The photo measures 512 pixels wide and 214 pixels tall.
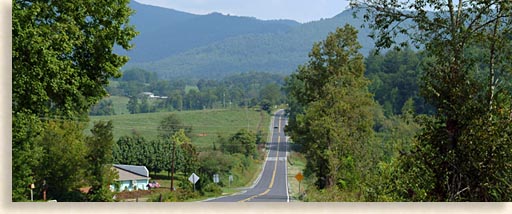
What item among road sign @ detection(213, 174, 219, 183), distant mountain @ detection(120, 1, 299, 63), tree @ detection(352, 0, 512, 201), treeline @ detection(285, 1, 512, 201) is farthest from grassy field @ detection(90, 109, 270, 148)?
tree @ detection(352, 0, 512, 201)

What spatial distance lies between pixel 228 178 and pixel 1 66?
3072 mm

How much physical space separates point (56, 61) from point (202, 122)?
816cm

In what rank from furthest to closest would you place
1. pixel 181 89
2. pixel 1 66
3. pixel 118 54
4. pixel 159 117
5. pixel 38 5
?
pixel 181 89, pixel 159 117, pixel 118 54, pixel 38 5, pixel 1 66

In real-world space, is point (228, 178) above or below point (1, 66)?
below

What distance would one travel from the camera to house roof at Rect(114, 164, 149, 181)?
7125 mm

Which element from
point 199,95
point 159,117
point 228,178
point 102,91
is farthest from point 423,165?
point 199,95

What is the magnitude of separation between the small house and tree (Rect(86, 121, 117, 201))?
6 cm

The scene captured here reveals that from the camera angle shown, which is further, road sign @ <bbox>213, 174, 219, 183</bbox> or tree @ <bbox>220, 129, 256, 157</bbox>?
tree @ <bbox>220, 129, 256, 157</bbox>

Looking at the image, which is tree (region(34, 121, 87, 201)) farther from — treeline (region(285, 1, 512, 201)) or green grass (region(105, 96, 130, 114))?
treeline (region(285, 1, 512, 201))

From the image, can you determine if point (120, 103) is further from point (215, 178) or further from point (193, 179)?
point (193, 179)

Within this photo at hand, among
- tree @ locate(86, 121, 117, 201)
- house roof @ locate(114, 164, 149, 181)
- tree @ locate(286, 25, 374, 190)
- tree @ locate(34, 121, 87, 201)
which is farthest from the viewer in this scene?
tree @ locate(286, 25, 374, 190)

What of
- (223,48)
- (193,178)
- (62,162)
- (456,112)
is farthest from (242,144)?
(456,112)

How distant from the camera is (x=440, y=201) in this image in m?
6.10

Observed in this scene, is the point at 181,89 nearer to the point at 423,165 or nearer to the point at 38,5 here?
the point at 38,5
